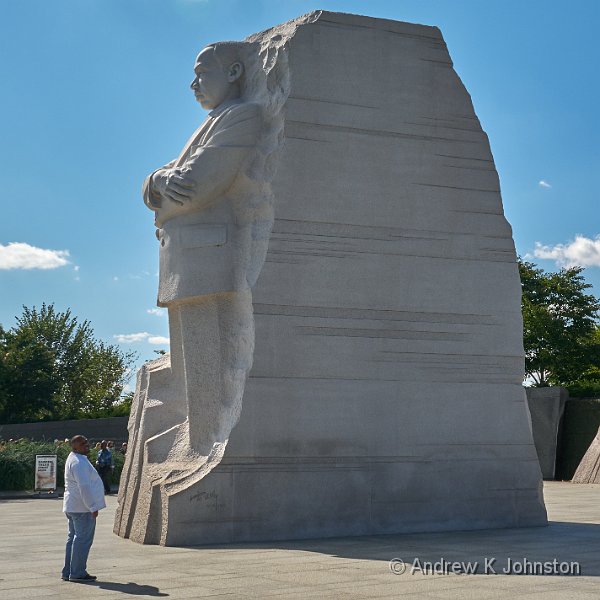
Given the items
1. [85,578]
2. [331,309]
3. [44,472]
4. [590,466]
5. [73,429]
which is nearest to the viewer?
[85,578]

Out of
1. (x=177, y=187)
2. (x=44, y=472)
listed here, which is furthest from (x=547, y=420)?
(x=177, y=187)

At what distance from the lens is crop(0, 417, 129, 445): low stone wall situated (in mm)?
32719

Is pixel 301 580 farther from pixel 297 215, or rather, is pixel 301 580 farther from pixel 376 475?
pixel 297 215

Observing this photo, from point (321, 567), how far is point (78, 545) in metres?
1.98

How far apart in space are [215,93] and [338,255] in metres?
2.31

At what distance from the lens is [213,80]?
10930 mm

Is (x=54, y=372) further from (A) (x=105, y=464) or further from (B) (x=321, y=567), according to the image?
(B) (x=321, y=567)

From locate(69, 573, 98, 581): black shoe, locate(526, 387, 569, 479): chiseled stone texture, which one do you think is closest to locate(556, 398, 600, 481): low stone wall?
locate(526, 387, 569, 479): chiseled stone texture

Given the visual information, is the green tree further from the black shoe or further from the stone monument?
the black shoe

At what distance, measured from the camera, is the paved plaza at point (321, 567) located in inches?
272

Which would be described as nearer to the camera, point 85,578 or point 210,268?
point 85,578

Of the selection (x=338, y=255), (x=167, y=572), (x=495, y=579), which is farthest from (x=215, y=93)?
(x=495, y=579)

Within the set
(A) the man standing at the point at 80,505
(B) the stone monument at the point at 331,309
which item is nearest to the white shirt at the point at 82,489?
(A) the man standing at the point at 80,505

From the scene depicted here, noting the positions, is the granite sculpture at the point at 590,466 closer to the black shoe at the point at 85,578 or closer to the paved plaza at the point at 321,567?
the paved plaza at the point at 321,567
